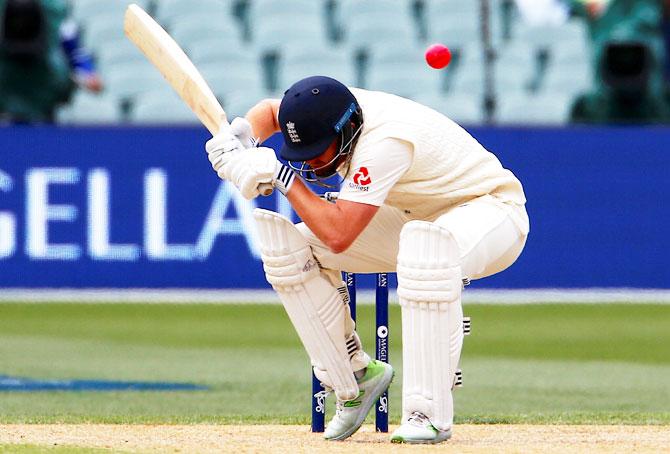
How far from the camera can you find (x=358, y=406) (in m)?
5.86

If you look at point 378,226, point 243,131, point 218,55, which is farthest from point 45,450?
point 218,55

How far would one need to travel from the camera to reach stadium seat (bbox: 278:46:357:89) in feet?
48.2

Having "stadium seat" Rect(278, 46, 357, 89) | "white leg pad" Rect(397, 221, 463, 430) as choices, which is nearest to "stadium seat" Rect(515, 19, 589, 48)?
"stadium seat" Rect(278, 46, 357, 89)

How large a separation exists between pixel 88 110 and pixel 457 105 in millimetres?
3500

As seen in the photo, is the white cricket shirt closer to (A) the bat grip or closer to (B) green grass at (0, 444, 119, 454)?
(A) the bat grip

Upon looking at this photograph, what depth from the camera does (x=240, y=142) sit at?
18.1ft

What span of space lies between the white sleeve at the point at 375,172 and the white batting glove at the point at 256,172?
222 millimetres

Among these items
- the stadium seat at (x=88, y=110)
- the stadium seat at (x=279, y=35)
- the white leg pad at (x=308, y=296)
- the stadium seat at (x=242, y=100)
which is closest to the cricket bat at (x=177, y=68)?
the white leg pad at (x=308, y=296)

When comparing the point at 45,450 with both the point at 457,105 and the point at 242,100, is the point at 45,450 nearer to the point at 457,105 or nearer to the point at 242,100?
the point at 242,100

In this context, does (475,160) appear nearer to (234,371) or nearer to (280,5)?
(234,371)

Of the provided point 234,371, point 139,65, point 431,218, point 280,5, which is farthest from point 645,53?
point 431,218

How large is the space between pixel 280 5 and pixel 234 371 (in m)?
6.86

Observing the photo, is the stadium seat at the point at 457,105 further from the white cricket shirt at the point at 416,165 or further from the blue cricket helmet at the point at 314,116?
the blue cricket helmet at the point at 314,116

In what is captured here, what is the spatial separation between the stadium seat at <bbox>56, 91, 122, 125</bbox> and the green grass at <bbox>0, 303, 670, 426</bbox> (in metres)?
2.24
